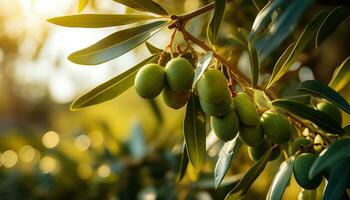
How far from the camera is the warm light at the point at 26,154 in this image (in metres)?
2.11

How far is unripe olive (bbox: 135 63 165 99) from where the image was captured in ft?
2.27

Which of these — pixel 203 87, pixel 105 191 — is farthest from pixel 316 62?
pixel 203 87

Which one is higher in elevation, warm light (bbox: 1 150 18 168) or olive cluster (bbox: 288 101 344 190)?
warm light (bbox: 1 150 18 168)

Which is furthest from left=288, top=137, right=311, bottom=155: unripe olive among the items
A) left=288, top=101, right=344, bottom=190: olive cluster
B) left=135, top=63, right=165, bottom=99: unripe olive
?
left=135, top=63, right=165, bottom=99: unripe olive

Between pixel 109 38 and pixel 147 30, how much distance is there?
60 mm

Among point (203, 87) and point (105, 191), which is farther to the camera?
point (105, 191)

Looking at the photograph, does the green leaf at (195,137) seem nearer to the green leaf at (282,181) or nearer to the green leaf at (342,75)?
the green leaf at (282,181)

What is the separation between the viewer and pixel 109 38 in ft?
2.55

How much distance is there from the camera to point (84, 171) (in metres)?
1.88

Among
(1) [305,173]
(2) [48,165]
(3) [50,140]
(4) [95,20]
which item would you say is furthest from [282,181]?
(3) [50,140]

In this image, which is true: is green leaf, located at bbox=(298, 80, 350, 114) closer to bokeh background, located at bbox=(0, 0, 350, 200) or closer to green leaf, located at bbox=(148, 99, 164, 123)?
bokeh background, located at bbox=(0, 0, 350, 200)

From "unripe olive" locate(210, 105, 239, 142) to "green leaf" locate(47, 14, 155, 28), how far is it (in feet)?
0.72

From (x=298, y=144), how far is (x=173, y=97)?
0.65 ft

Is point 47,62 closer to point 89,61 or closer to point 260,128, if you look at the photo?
point 89,61
